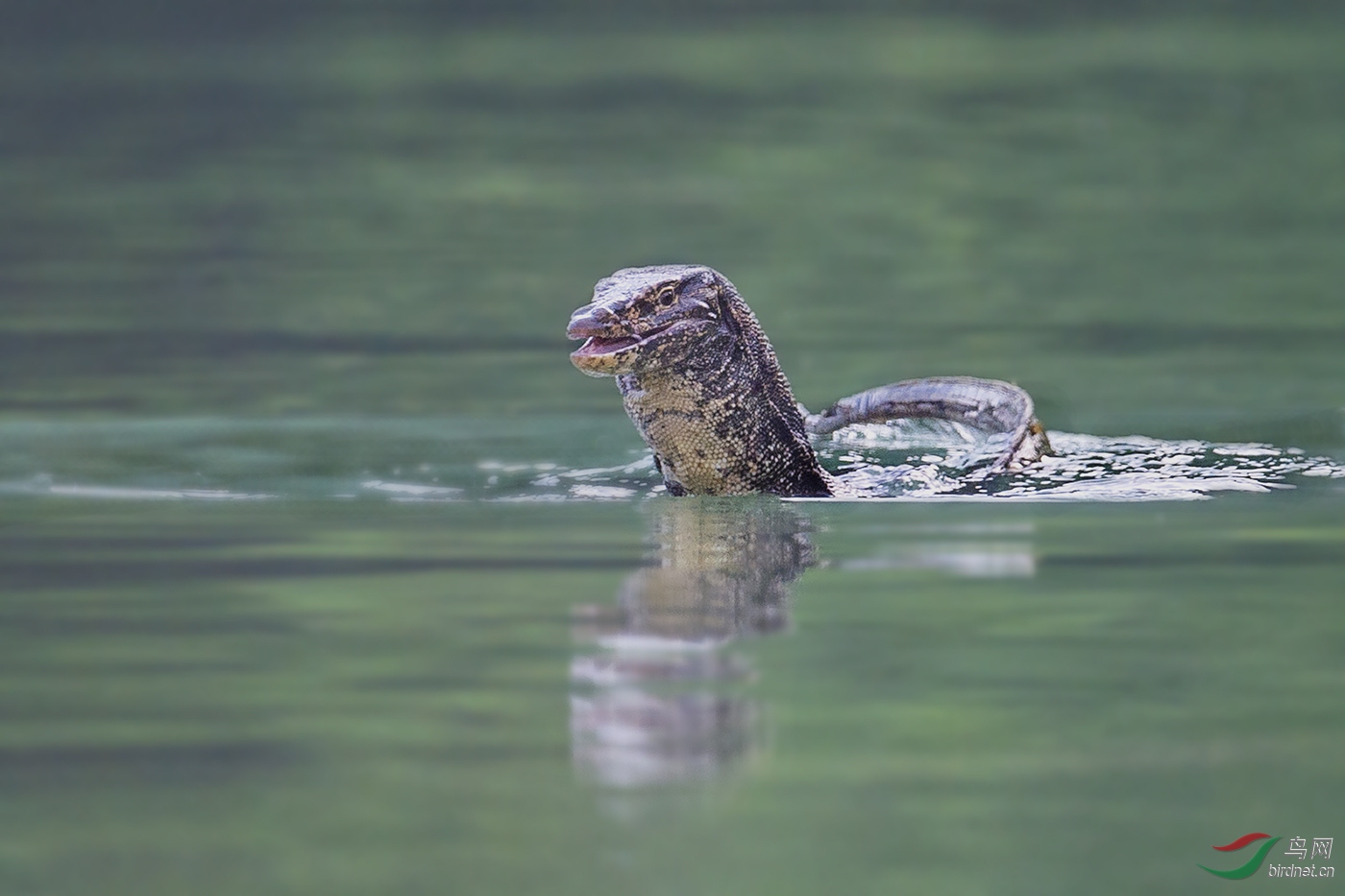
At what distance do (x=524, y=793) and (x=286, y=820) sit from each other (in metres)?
0.27

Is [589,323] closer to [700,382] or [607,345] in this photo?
[607,345]

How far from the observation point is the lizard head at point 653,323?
14.9 ft

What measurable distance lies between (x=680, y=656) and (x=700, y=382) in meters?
2.06

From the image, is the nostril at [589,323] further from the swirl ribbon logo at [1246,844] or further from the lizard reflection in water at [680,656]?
the swirl ribbon logo at [1246,844]

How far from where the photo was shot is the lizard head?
455 centimetres

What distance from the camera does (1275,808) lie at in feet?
7.05

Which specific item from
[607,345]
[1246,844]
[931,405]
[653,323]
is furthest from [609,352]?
[1246,844]

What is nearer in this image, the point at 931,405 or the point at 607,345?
the point at 607,345

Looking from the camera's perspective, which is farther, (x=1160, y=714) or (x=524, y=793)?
(x=1160, y=714)

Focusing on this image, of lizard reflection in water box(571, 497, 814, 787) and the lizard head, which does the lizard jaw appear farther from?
lizard reflection in water box(571, 497, 814, 787)

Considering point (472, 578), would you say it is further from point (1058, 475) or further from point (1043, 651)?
point (1058, 475)

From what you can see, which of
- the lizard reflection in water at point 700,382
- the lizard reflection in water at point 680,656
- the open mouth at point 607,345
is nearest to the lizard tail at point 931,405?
the lizard reflection in water at point 700,382

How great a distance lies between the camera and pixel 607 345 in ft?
15.0

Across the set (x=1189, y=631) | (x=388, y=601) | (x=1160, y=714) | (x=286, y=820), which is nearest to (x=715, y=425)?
(x=388, y=601)
